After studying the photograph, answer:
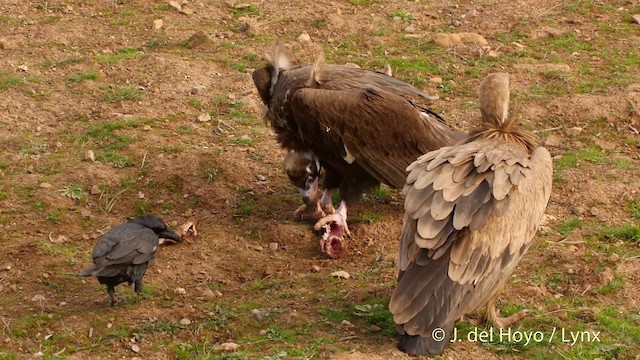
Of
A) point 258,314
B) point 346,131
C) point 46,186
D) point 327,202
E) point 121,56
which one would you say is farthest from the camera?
point 121,56

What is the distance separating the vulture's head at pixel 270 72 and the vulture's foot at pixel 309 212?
1.00 m

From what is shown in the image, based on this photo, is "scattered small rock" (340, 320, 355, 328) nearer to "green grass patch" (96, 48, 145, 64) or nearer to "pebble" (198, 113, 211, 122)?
"pebble" (198, 113, 211, 122)

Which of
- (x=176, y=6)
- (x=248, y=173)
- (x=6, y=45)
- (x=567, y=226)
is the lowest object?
(x=6, y=45)

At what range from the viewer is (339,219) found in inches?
319

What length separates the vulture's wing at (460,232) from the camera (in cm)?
571

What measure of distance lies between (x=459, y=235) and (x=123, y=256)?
2.13m

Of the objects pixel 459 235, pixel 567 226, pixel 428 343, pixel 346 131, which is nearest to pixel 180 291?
pixel 346 131

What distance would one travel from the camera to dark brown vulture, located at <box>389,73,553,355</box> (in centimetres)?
569

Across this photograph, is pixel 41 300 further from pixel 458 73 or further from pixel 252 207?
pixel 458 73

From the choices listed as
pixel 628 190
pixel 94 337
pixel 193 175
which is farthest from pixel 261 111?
pixel 94 337

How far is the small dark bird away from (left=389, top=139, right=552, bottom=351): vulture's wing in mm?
1745

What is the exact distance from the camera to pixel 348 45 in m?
11.2

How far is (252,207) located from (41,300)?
7.51 ft

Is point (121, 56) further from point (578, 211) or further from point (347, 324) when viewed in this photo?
point (347, 324)
